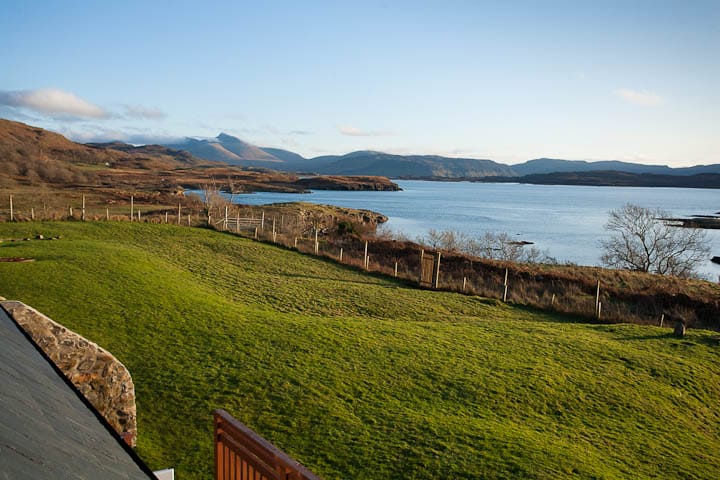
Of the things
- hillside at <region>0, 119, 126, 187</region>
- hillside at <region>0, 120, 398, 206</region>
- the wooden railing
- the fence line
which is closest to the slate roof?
the wooden railing

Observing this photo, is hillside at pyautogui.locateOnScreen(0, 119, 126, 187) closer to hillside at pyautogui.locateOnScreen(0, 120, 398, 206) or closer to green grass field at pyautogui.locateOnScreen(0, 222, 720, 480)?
hillside at pyautogui.locateOnScreen(0, 120, 398, 206)

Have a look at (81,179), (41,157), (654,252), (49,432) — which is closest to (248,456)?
(49,432)

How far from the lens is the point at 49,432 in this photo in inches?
97.3

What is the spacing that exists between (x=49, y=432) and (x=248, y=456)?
2766 mm

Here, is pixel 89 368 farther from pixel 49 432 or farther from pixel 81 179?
pixel 81 179

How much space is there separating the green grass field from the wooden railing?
2.08 metres

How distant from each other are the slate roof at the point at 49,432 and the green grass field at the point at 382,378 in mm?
4374

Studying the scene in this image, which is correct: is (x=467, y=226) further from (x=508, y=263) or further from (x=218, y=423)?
(x=218, y=423)

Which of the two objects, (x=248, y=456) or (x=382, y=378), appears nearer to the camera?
(x=248, y=456)

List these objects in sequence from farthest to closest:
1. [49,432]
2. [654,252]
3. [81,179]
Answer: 1. [81,179]
2. [654,252]
3. [49,432]

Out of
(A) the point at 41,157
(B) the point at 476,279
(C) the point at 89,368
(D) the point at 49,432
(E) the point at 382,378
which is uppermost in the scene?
(A) the point at 41,157

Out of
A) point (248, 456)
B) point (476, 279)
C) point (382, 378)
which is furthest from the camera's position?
point (476, 279)

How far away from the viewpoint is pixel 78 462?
2301 mm

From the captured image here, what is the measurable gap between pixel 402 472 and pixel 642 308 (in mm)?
25167
